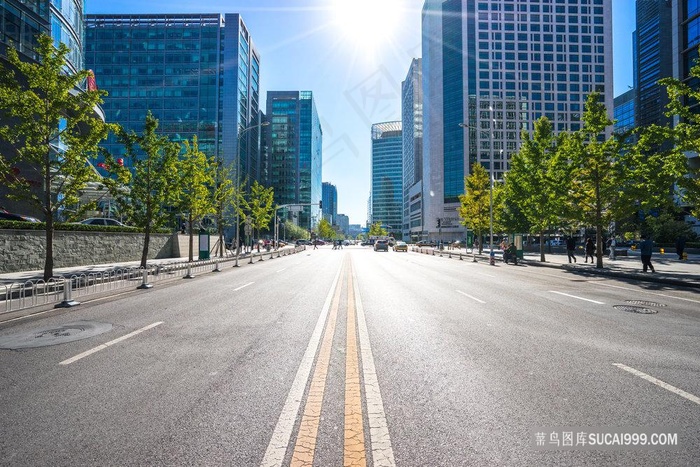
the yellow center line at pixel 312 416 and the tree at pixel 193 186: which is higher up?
the tree at pixel 193 186

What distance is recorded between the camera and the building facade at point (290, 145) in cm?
15150

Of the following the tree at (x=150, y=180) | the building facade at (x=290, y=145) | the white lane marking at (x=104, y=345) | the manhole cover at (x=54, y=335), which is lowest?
the manhole cover at (x=54, y=335)

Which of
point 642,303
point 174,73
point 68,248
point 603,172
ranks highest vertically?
point 174,73

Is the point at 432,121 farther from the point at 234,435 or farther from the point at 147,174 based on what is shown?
the point at 234,435

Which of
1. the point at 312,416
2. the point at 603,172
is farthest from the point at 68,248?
the point at 603,172

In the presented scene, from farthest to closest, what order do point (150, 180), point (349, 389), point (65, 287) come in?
point (150, 180)
point (65, 287)
point (349, 389)

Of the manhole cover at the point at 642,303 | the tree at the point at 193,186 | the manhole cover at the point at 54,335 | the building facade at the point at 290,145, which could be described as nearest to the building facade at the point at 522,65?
the building facade at the point at 290,145

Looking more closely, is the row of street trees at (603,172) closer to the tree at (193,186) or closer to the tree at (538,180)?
the tree at (538,180)

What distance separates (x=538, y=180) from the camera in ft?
95.8

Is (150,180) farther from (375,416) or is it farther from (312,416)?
(375,416)

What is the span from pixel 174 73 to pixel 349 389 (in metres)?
108

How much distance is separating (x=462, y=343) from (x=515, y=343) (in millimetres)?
848

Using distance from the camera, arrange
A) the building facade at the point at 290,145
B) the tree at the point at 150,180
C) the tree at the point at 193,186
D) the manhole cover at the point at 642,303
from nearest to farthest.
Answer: the manhole cover at the point at 642,303 → the tree at the point at 150,180 → the tree at the point at 193,186 → the building facade at the point at 290,145

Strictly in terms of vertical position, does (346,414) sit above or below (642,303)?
above
